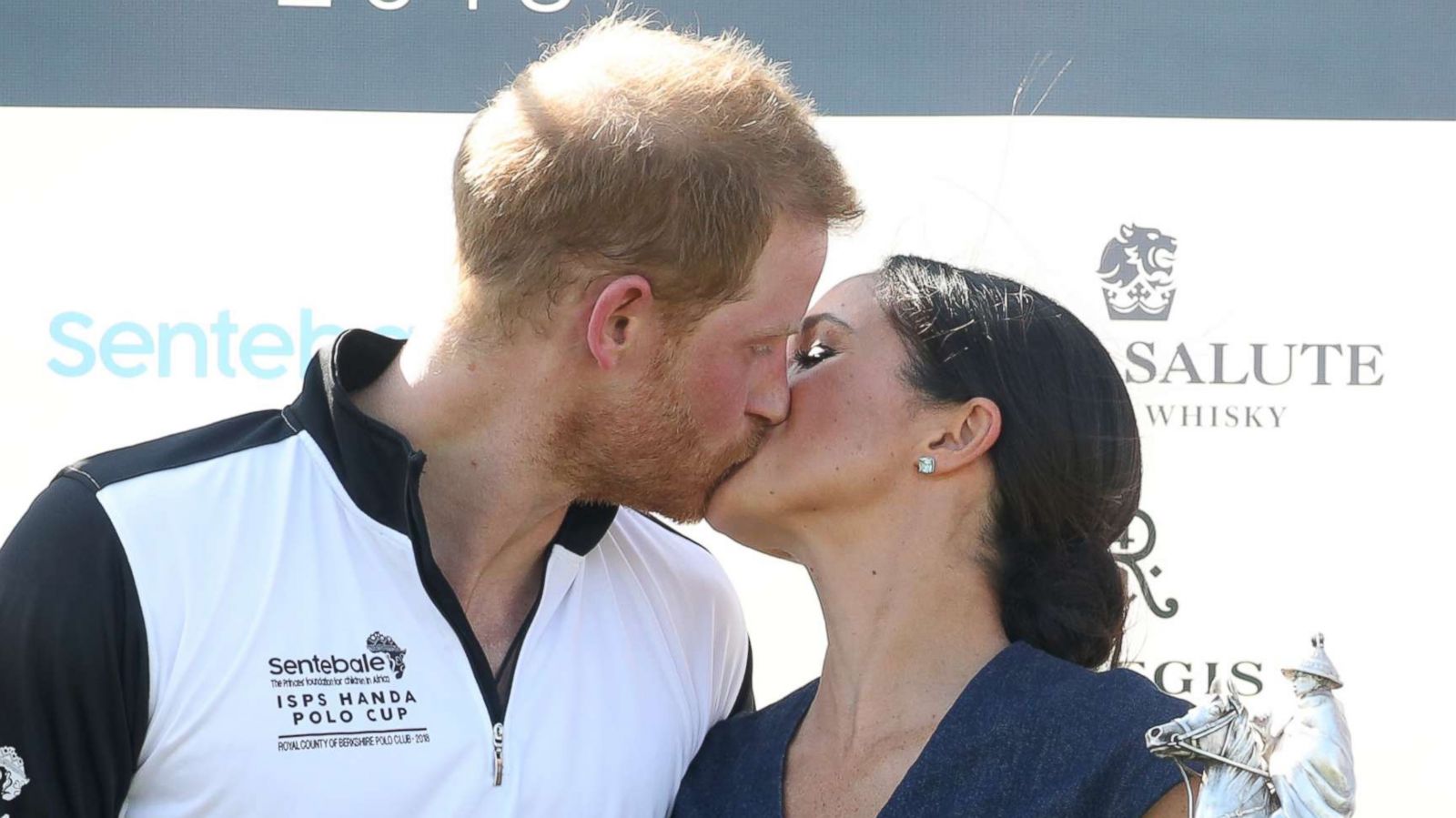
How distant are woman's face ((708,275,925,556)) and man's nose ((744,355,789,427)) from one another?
3 centimetres

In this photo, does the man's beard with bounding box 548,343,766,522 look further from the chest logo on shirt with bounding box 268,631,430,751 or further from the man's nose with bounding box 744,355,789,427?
the chest logo on shirt with bounding box 268,631,430,751

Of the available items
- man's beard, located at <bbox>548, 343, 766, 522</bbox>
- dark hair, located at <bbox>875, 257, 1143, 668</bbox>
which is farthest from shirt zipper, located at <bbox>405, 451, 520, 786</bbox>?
dark hair, located at <bbox>875, 257, 1143, 668</bbox>

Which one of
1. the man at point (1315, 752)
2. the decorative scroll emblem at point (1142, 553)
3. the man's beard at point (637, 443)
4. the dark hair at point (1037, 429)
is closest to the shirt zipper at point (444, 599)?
the man's beard at point (637, 443)

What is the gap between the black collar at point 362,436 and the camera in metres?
1.66

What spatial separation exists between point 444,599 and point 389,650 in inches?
3.2

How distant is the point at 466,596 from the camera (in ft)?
5.69

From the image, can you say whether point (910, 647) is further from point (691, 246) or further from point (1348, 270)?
point (1348, 270)

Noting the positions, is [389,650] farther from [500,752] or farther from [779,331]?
[779,331]

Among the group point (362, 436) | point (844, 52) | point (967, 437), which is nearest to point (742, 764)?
point (967, 437)

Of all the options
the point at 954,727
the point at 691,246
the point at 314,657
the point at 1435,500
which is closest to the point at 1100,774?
the point at 954,727

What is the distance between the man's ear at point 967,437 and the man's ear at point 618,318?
40 centimetres

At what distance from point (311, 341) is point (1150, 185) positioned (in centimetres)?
155

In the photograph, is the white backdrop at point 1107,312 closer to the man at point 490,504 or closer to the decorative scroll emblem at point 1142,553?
the decorative scroll emblem at point 1142,553

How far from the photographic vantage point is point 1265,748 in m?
1.30
